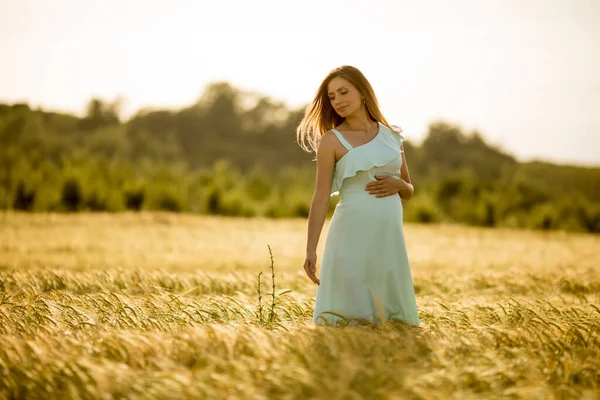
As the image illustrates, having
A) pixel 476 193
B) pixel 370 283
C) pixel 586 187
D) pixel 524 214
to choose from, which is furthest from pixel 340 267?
pixel 586 187

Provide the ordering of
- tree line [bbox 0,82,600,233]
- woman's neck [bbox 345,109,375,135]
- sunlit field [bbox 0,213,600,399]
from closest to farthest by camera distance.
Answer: sunlit field [bbox 0,213,600,399] < woman's neck [bbox 345,109,375,135] < tree line [bbox 0,82,600,233]

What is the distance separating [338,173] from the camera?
4.51 metres

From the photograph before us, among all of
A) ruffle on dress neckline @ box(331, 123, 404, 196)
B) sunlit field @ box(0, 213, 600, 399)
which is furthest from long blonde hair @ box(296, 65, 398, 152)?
sunlit field @ box(0, 213, 600, 399)

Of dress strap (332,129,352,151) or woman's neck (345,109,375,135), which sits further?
woman's neck (345,109,375,135)

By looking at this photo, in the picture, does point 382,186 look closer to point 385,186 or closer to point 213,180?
point 385,186

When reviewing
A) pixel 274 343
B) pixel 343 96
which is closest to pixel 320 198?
pixel 343 96

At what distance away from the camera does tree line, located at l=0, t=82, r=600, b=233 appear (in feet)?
69.2

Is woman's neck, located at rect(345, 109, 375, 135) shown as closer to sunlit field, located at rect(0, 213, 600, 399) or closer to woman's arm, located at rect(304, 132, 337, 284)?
woman's arm, located at rect(304, 132, 337, 284)

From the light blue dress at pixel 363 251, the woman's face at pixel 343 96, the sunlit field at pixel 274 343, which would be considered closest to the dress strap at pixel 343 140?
→ the light blue dress at pixel 363 251

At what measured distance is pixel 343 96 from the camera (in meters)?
4.52

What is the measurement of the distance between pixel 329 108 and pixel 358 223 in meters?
0.97

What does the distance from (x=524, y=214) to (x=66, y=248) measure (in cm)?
1748

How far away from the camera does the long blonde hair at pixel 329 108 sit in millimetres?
4547

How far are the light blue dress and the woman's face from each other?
19cm
